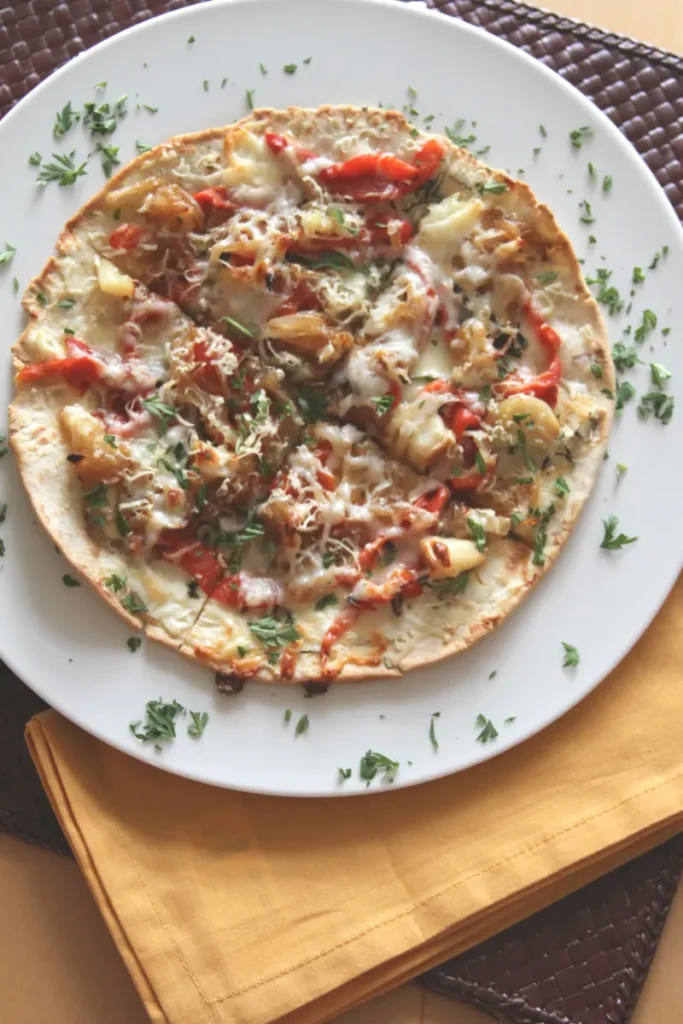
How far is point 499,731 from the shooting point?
3572 millimetres

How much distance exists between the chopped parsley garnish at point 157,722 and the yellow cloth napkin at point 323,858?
208 mm

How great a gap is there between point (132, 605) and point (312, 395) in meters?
0.99

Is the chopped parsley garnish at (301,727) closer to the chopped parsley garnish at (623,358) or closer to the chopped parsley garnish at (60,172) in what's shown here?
the chopped parsley garnish at (623,358)

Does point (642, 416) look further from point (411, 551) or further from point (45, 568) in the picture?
point (45, 568)

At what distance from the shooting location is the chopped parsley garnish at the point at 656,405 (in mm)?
3789

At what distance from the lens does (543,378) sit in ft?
12.1

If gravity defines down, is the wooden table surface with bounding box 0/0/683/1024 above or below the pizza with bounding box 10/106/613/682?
below

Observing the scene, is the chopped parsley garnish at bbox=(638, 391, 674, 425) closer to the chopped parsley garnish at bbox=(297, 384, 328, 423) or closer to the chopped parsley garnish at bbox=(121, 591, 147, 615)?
the chopped parsley garnish at bbox=(297, 384, 328, 423)

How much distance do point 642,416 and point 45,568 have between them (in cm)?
222

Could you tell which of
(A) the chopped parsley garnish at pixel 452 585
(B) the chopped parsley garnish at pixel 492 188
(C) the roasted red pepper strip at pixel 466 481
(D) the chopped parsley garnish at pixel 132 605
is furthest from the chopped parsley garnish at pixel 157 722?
(B) the chopped parsley garnish at pixel 492 188

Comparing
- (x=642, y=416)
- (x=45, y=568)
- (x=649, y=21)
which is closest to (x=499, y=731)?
(x=642, y=416)

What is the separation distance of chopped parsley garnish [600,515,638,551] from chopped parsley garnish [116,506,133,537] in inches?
66.5

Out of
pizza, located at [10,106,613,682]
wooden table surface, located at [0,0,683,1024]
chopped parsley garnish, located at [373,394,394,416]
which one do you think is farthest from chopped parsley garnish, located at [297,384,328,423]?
wooden table surface, located at [0,0,683,1024]

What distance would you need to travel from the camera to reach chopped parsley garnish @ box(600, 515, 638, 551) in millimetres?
3703
